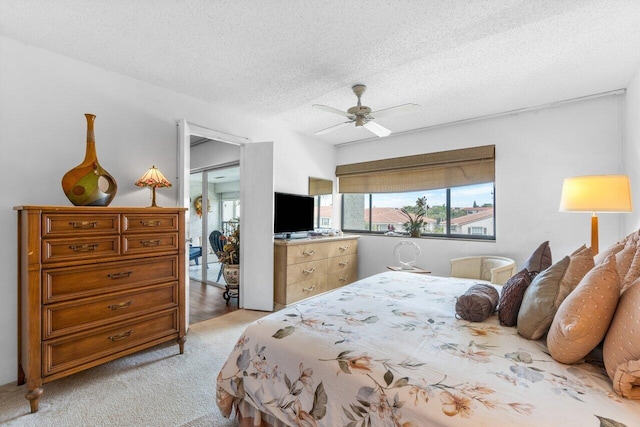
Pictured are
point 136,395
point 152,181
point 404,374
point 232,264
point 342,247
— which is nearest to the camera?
point 404,374

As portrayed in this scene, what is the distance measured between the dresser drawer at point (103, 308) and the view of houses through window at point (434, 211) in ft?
10.9

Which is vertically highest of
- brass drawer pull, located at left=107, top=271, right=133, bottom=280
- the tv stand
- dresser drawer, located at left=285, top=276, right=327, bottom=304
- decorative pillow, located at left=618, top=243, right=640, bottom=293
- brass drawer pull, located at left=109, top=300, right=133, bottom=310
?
decorative pillow, located at left=618, top=243, right=640, bottom=293

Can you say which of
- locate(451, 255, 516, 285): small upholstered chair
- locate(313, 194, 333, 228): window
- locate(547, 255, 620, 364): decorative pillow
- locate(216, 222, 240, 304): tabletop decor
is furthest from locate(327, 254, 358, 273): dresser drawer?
locate(547, 255, 620, 364): decorative pillow

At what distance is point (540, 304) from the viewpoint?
1299mm

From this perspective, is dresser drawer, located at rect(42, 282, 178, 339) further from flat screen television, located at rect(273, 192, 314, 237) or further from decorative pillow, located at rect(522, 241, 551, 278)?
decorative pillow, located at rect(522, 241, 551, 278)

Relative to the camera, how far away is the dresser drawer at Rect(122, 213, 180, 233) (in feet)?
7.14

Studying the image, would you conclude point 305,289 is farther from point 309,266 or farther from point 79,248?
point 79,248

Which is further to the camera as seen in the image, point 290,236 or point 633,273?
point 290,236

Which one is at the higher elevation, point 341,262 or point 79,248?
point 79,248

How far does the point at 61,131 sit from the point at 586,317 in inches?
136

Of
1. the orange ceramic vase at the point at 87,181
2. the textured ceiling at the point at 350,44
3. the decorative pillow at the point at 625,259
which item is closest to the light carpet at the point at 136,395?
the orange ceramic vase at the point at 87,181

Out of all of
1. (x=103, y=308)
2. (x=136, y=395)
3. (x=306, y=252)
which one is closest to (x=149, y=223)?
(x=103, y=308)

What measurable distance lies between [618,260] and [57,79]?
12.7ft

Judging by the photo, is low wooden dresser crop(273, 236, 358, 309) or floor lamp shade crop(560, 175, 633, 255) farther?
low wooden dresser crop(273, 236, 358, 309)
